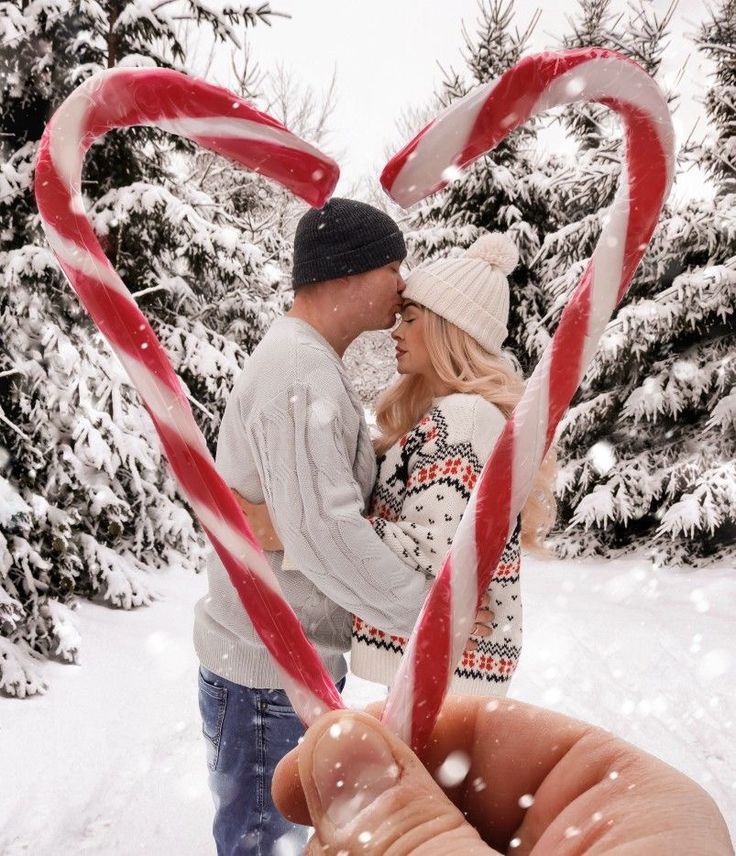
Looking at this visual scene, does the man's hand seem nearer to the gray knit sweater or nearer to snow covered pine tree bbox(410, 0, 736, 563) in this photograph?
the gray knit sweater

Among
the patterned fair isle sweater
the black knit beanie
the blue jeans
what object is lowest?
the blue jeans

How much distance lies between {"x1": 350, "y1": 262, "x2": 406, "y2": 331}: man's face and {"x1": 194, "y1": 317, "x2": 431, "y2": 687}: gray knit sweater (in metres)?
0.18

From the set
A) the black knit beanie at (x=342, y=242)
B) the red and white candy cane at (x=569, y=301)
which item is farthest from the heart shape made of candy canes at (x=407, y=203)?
the black knit beanie at (x=342, y=242)

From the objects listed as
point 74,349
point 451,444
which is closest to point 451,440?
point 451,444

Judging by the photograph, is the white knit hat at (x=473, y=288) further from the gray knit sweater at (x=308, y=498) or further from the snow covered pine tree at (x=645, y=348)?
the snow covered pine tree at (x=645, y=348)

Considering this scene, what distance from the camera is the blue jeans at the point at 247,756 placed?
1757 mm

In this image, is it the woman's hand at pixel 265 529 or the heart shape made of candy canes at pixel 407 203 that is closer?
the heart shape made of candy canes at pixel 407 203

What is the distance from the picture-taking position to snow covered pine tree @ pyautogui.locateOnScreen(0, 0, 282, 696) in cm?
453

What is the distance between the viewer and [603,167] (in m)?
8.34

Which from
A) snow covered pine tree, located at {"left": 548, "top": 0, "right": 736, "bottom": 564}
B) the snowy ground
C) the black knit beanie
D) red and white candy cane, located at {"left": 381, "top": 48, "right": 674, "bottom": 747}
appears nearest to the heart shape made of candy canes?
red and white candy cane, located at {"left": 381, "top": 48, "right": 674, "bottom": 747}

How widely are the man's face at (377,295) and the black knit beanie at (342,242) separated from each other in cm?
3

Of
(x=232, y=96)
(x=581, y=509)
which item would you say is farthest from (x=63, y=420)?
(x=581, y=509)

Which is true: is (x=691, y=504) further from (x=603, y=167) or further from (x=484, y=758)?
(x=484, y=758)

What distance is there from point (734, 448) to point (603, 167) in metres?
3.84
